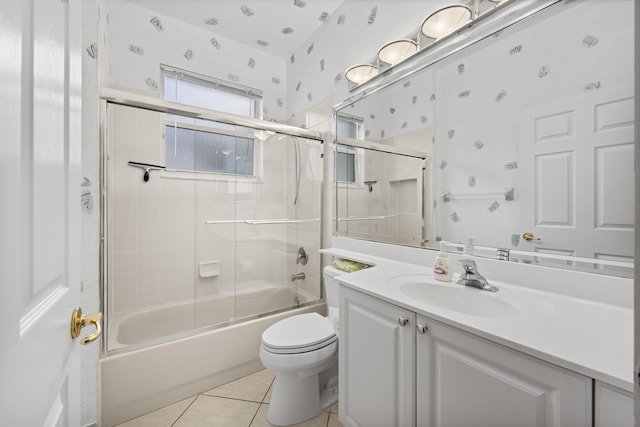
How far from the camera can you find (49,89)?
1.56 ft

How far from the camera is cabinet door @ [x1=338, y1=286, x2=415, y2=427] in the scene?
93cm

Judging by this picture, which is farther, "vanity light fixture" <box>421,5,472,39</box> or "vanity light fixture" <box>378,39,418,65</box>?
"vanity light fixture" <box>378,39,418,65</box>

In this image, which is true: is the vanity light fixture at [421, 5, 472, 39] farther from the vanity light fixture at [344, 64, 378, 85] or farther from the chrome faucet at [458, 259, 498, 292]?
the chrome faucet at [458, 259, 498, 292]

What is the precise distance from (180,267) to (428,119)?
6.75ft

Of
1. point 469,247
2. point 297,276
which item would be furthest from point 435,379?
point 297,276

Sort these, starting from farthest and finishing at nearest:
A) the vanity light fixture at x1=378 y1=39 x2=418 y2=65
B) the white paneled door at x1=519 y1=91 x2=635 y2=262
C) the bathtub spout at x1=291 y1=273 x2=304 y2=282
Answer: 1. the bathtub spout at x1=291 y1=273 x2=304 y2=282
2. the vanity light fixture at x1=378 y1=39 x2=418 y2=65
3. the white paneled door at x1=519 y1=91 x2=635 y2=262

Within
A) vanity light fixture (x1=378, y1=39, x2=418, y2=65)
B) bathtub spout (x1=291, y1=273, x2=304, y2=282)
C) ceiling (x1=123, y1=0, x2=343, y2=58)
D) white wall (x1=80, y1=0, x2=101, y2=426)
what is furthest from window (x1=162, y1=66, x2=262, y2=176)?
vanity light fixture (x1=378, y1=39, x2=418, y2=65)

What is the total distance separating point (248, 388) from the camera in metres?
1.67

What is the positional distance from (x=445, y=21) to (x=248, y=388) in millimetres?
2339

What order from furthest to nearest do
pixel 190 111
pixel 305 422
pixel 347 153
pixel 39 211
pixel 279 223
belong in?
1. pixel 279 223
2. pixel 347 153
3. pixel 190 111
4. pixel 305 422
5. pixel 39 211

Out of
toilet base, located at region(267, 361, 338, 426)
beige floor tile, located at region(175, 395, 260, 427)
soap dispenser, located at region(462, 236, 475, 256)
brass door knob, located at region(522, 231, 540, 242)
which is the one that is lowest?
beige floor tile, located at region(175, 395, 260, 427)

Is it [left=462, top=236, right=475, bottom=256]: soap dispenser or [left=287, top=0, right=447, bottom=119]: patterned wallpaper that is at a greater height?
[left=287, top=0, right=447, bottom=119]: patterned wallpaper

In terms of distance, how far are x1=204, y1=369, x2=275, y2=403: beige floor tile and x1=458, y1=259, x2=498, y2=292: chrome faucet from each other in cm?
134

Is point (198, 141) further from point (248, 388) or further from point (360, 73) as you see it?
point (248, 388)
